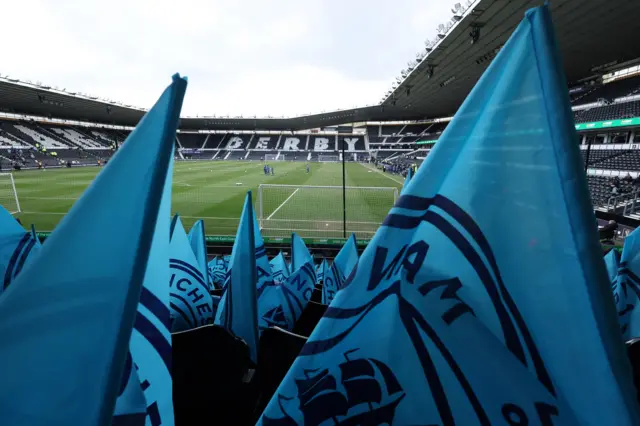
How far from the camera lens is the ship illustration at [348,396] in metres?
0.92

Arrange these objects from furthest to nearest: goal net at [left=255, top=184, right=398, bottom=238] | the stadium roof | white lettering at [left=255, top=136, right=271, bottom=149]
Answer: white lettering at [left=255, top=136, right=271, bottom=149], the stadium roof, goal net at [left=255, top=184, right=398, bottom=238]

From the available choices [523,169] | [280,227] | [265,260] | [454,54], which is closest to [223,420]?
[265,260]

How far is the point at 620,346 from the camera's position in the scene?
2.20ft

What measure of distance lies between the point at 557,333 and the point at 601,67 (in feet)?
102

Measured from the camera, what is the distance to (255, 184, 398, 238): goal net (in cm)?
948

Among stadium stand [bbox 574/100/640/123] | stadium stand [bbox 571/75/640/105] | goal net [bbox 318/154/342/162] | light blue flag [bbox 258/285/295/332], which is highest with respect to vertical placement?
goal net [bbox 318/154/342/162]

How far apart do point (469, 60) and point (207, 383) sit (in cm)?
2400

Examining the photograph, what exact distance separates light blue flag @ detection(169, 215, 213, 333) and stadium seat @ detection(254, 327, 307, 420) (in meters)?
0.68

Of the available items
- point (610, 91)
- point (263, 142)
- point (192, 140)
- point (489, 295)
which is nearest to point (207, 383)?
point (489, 295)

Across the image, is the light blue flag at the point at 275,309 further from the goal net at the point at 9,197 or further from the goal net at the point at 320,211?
the goal net at the point at 9,197

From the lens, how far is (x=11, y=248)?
2.52 meters

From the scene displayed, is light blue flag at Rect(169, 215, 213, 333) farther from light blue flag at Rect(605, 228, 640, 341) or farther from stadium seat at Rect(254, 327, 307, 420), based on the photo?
light blue flag at Rect(605, 228, 640, 341)

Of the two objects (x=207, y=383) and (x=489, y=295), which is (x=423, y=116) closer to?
(x=207, y=383)

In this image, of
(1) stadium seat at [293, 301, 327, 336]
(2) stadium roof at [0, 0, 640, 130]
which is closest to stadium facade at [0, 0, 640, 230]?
(2) stadium roof at [0, 0, 640, 130]
